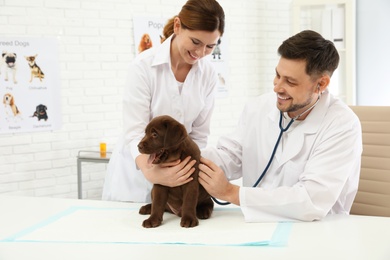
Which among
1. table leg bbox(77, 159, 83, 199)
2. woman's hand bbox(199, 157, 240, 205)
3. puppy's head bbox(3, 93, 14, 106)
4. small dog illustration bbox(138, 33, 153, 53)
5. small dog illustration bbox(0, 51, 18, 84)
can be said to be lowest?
table leg bbox(77, 159, 83, 199)

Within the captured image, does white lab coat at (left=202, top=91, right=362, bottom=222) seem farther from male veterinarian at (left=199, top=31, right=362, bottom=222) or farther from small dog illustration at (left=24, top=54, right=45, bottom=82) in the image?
small dog illustration at (left=24, top=54, right=45, bottom=82)

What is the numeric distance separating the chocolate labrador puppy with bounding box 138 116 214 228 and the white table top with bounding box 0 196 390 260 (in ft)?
0.13

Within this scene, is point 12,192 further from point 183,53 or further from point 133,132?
point 183,53

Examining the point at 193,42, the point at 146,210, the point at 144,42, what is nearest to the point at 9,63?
the point at 144,42

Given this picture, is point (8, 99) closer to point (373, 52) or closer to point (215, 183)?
point (215, 183)

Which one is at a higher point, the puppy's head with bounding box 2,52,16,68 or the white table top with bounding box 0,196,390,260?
the puppy's head with bounding box 2,52,16,68

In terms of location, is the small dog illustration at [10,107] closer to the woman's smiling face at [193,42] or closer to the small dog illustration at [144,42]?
the small dog illustration at [144,42]

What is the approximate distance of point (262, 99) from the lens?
2.03m

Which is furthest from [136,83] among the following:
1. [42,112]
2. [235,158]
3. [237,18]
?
[237,18]

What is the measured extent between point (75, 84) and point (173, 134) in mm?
2443

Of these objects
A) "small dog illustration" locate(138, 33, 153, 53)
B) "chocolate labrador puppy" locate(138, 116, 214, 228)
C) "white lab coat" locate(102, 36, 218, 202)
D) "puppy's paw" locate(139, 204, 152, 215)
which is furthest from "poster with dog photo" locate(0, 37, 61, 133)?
"chocolate labrador puppy" locate(138, 116, 214, 228)

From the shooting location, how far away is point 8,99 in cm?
352

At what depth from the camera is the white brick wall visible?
3.55 m

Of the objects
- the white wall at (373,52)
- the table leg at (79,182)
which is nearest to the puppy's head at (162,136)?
the table leg at (79,182)
